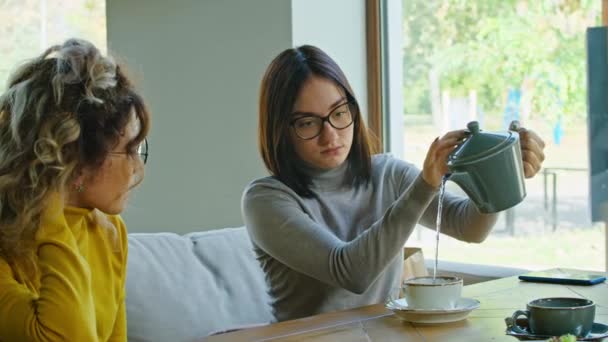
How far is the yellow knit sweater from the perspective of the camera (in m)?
1.32

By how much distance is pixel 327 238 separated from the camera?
1.83m

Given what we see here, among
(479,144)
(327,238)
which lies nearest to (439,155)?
(479,144)

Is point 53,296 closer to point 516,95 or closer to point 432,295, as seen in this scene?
point 432,295

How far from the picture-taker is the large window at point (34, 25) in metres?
4.32

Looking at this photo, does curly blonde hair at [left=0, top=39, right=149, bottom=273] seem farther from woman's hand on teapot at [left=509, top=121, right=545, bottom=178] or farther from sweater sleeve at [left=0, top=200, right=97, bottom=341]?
woman's hand on teapot at [left=509, top=121, right=545, bottom=178]

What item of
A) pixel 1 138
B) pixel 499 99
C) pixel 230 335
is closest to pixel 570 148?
pixel 499 99

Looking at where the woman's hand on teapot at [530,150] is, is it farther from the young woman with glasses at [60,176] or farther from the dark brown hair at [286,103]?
the young woman with glasses at [60,176]

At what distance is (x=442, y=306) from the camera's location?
151cm

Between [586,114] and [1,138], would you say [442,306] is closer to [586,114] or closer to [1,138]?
[1,138]

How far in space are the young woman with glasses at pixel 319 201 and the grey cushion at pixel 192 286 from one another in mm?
180

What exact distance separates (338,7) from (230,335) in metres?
1.93

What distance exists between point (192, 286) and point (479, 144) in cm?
90

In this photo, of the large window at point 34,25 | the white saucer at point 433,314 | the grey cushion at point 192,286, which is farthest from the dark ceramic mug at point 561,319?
the large window at point 34,25

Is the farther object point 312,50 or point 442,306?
point 312,50
